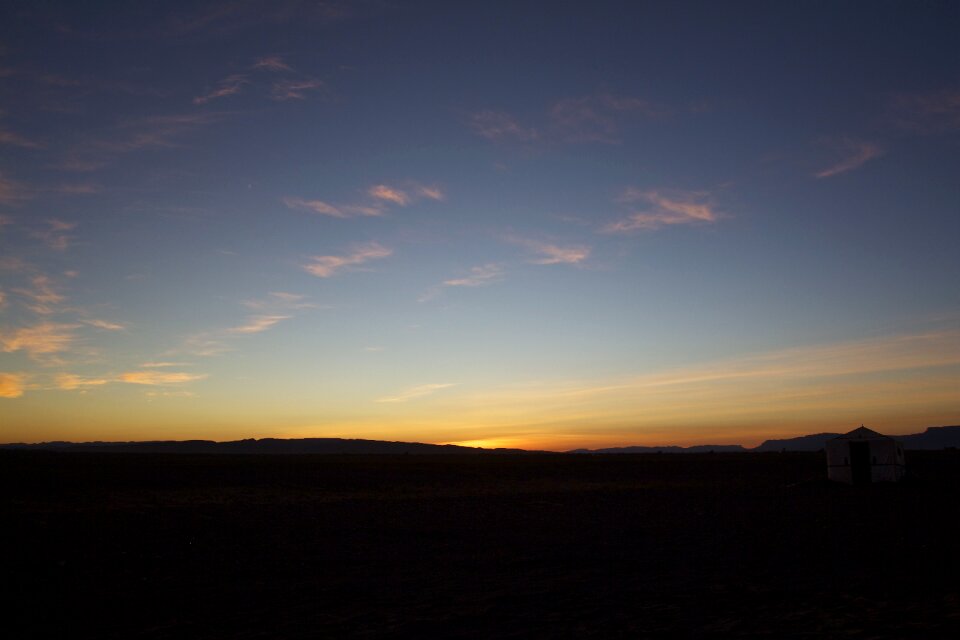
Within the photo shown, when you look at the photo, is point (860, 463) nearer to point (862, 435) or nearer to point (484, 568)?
point (862, 435)

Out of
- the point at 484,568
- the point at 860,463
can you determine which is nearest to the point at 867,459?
the point at 860,463

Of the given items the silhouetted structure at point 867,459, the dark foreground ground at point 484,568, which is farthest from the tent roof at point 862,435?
the dark foreground ground at point 484,568

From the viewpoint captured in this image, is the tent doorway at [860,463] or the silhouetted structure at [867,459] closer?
the silhouetted structure at [867,459]

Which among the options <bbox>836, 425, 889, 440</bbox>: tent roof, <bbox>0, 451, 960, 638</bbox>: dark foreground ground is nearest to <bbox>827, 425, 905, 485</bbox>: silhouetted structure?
<bbox>836, 425, 889, 440</bbox>: tent roof

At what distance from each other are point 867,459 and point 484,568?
25793 millimetres

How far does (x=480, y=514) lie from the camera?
70.5ft

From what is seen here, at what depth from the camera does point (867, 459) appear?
31484mm

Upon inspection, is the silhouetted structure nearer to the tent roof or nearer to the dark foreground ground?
the tent roof

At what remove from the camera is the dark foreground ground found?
8.34m

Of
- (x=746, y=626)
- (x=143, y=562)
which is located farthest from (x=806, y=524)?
(x=143, y=562)

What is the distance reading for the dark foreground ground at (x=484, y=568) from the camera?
328 inches

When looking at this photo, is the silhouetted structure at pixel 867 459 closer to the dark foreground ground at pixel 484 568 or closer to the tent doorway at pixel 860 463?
the tent doorway at pixel 860 463

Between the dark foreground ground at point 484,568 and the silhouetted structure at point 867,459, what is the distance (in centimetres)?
603

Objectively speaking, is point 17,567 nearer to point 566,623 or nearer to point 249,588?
point 249,588
